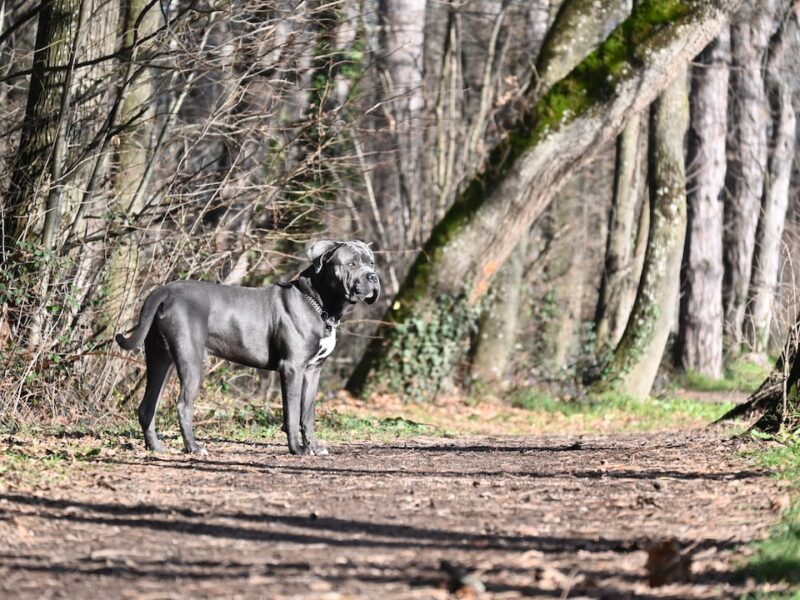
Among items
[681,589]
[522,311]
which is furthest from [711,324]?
[681,589]

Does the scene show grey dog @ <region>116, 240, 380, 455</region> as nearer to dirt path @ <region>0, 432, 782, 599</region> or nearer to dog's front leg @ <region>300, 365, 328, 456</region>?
dog's front leg @ <region>300, 365, 328, 456</region>

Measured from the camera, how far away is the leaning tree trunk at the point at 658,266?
19656mm

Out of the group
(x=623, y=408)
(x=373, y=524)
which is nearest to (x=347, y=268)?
(x=373, y=524)

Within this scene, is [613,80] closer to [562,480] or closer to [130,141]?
[130,141]

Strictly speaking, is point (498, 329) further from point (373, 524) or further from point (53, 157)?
point (373, 524)

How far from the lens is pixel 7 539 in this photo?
5.79 m

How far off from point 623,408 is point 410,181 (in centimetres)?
Answer: 976

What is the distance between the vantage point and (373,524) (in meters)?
6.30

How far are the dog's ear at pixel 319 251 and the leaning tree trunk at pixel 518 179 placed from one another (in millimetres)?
7547

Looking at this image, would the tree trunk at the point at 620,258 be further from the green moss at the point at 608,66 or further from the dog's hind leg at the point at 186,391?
the dog's hind leg at the point at 186,391

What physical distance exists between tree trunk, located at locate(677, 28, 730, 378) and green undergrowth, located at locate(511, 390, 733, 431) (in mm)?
5653

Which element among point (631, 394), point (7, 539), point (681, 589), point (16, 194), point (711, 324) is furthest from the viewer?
point (711, 324)

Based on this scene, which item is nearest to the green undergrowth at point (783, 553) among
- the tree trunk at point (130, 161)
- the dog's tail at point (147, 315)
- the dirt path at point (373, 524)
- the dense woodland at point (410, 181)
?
the dirt path at point (373, 524)

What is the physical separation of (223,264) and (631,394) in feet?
29.3
